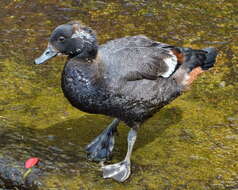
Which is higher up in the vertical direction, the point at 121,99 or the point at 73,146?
the point at 121,99

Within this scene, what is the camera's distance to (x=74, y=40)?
5.00 metres

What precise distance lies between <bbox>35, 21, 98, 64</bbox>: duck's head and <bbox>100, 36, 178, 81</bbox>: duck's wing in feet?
0.57

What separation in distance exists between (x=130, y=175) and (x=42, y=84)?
1850mm

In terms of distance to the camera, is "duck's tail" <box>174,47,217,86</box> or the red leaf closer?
the red leaf

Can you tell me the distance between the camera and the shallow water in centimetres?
516

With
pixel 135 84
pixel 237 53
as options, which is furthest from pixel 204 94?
pixel 135 84

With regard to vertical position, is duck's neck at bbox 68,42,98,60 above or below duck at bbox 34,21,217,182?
above

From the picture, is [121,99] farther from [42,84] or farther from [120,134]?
[42,84]

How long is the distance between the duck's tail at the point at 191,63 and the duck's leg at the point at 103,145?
2.78 feet

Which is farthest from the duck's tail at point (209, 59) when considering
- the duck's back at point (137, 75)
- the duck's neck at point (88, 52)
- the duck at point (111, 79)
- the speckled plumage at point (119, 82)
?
the duck's neck at point (88, 52)

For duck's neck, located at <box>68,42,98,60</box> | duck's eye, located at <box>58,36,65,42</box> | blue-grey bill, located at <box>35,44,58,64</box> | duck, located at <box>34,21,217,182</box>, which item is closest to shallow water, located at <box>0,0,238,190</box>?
duck, located at <box>34,21,217,182</box>

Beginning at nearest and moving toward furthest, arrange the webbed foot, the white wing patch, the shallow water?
the webbed foot → the shallow water → the white wing patch

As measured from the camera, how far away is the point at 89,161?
5.28m

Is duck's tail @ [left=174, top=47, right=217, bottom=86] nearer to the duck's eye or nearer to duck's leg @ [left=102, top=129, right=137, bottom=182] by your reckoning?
duck's leg @ [left=102, top=129, right=137, bottom=182]
